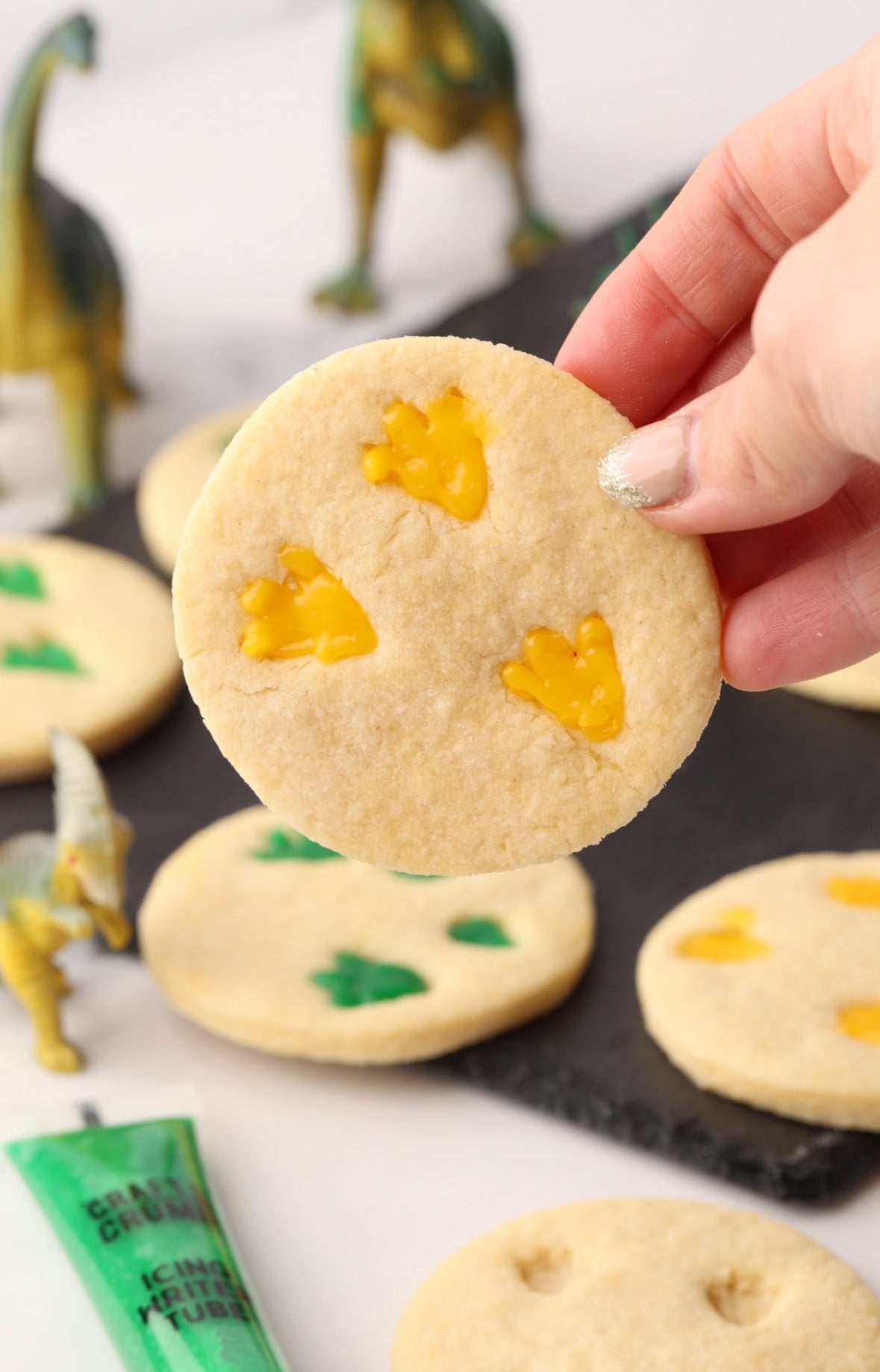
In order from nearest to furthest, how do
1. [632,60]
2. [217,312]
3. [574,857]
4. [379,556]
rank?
[379,556], [574,857], [217,312], [632,60]

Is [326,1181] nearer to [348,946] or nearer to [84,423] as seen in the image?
[348,946]

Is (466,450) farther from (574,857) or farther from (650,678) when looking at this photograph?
(574,857)

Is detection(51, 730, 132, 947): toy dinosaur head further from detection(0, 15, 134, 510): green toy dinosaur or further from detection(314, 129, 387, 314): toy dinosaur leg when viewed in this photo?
detection(314, 129, 387, 314): toy dinosaur leg

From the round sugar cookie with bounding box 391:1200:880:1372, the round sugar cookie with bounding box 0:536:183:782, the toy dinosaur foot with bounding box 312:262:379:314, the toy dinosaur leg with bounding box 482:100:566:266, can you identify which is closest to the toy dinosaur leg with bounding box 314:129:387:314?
the toy dinosaur foot with bounding box 312:262:379:314

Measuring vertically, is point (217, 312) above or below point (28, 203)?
below

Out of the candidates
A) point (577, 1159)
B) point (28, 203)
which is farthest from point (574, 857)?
point (28, 203)

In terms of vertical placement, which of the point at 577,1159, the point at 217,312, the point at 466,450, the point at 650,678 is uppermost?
the point at 466,450
